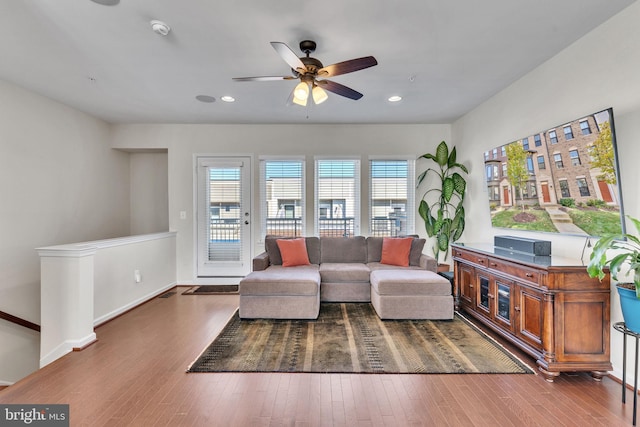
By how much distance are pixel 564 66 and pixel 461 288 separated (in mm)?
2479

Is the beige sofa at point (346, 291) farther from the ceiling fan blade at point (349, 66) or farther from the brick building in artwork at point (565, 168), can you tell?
the ceiling fan blade at point (349, 66)

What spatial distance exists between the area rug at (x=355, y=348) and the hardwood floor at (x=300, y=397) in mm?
110

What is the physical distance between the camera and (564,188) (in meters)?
2.42

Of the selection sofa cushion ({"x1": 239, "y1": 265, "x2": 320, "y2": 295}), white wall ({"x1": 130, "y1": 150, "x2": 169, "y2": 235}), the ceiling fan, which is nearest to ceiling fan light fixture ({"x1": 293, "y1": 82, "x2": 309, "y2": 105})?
the ceiling fan

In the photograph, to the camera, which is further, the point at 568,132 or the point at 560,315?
the point at 568,132

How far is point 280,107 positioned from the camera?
12.9ft

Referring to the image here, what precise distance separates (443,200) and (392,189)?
2.72 feet

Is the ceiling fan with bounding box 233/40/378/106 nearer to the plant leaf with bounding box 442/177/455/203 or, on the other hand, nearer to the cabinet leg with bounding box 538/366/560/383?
the plant leaf with bounding box 442/177/455/203

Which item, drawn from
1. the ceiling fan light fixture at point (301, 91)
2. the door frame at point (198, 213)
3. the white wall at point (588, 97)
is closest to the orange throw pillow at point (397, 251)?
the white wall at point (588, 97)

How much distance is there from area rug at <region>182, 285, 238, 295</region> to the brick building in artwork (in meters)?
4.05

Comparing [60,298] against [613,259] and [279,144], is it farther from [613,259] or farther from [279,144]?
[613,259]

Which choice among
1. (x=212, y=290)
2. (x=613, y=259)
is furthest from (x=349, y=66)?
(x=212, y=290)

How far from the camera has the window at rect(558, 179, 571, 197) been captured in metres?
2.39

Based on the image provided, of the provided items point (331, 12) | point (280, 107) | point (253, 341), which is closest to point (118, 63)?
point (280, 107)
